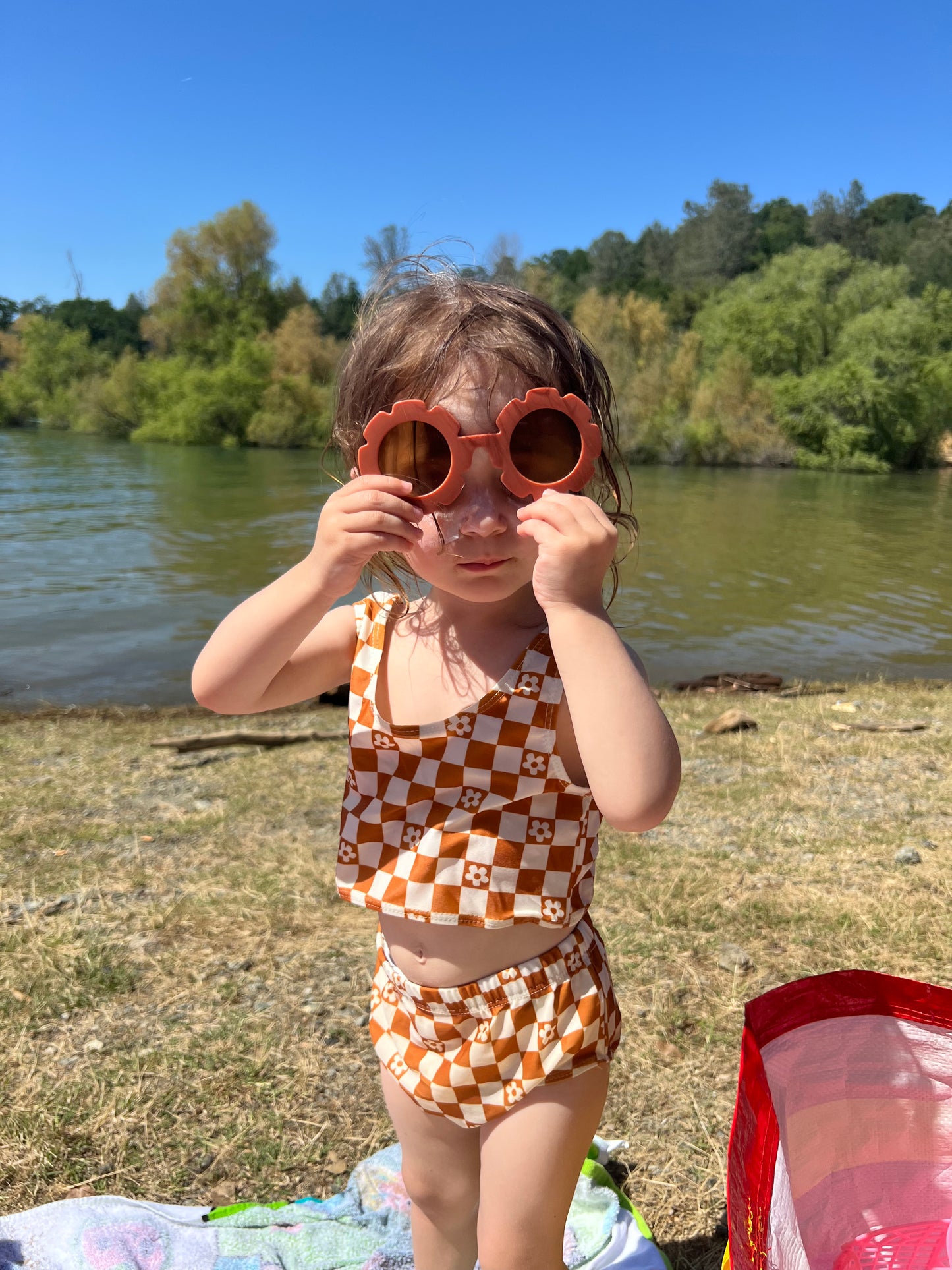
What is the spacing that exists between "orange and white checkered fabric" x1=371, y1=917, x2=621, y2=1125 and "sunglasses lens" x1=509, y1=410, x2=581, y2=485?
2.29 feet

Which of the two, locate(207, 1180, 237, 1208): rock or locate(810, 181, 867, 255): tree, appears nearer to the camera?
locate(207, 1180, 237, 1208): rock

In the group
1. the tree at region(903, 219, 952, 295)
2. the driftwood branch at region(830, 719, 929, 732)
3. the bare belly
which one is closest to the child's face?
the bare belly

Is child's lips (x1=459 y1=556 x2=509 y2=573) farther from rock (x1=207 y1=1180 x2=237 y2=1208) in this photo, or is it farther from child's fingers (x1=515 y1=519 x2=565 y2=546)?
rock (x1=207 y1=1180 x2=237 y2=1208)

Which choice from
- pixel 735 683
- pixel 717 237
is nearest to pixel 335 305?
pixel 717 237

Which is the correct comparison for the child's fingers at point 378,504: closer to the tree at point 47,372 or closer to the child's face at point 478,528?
the child's face at point 478,528

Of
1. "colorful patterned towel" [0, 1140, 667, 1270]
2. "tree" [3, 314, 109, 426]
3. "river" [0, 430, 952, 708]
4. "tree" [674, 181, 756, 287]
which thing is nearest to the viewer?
"colorful patterned towel" [0, 1140, 667, 1270]

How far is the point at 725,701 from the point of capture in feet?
20.7

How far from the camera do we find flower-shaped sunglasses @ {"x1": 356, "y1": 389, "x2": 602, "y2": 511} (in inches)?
51.8

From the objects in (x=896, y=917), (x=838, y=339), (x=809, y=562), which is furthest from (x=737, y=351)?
(x=896, y=917)

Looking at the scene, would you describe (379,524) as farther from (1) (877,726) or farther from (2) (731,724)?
(1) (877,726)

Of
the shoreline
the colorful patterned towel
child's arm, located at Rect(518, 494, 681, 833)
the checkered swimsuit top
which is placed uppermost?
child's arm, located at Rect(518, 494, 681, 833)

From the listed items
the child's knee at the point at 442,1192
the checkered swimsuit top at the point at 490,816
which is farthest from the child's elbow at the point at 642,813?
the child's knee at the point at 442,1192

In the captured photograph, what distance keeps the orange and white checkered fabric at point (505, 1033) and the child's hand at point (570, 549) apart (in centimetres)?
55

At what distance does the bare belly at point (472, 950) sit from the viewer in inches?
55.9
